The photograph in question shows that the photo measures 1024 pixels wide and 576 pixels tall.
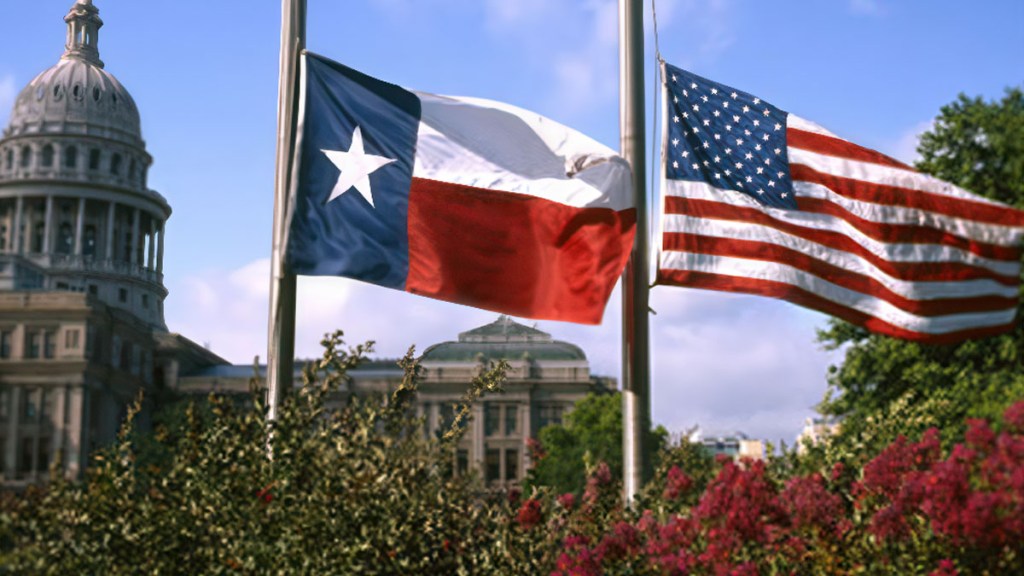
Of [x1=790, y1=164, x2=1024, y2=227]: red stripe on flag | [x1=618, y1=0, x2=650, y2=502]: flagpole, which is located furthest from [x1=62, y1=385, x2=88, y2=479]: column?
[x1=618, y1=0, x2=650, y2=502]: flagpole

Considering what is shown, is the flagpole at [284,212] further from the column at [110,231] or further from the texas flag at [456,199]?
the column at [110,231]

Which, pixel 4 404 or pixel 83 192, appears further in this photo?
pixel 83 192

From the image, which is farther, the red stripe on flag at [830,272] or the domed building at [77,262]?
the domed building at [77,262]

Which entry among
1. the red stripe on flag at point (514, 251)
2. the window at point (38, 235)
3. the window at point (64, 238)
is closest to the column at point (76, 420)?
the window at point (38, 235)

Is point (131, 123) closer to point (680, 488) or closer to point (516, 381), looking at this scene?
point (516, 381)

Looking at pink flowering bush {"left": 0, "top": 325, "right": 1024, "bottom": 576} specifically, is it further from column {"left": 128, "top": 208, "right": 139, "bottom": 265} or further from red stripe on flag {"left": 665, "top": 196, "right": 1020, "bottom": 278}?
column {"left": 128, "top": 208, "right": 139, "bottom": 265}

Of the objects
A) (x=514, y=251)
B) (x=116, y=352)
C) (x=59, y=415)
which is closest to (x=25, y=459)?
(x=59, y=415)

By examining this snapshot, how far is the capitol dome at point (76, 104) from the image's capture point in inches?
5236

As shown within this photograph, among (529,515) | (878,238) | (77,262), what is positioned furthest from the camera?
(77,262)

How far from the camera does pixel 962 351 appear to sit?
95.3 feet

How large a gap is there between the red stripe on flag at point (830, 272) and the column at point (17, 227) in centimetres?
12303

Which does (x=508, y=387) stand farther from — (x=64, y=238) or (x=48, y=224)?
(x=48, y=224)

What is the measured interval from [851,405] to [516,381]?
8703 centimetres

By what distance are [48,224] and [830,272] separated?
4907 inches
